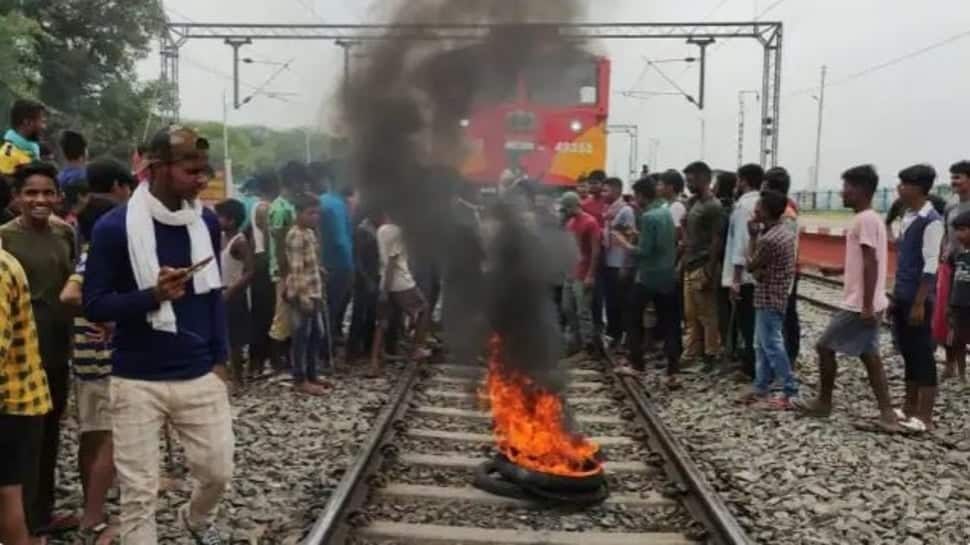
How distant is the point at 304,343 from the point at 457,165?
239cm

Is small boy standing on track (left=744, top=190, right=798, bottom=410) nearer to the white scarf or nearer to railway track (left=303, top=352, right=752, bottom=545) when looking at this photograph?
railway track (left=303, top=352, right=752, bottom=545)

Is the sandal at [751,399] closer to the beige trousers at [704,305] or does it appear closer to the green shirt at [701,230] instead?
the beige trousers at [704,305]

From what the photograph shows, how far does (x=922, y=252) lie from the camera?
7.53 meters

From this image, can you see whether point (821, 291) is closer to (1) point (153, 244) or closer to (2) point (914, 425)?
(2) point (914, 425)

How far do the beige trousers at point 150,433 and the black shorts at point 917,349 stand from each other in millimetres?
5673

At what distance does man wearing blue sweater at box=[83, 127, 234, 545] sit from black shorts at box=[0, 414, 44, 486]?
32cm

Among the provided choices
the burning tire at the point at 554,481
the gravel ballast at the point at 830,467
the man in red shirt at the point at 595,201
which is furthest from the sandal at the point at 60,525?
the man in red shirt at the point at 595,201

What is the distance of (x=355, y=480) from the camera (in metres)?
5.63

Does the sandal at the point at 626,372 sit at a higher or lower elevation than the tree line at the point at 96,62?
lower

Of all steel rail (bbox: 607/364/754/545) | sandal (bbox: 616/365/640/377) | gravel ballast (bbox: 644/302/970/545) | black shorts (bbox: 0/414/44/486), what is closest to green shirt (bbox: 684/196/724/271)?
sandal (bbox: 616/365/640/377)

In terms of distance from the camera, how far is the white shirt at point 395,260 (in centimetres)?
928

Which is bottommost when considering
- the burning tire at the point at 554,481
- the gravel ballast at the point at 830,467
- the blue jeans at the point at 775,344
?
the gravel ballast at the point at 830,467

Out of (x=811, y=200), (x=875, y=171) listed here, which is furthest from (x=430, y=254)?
(x=811, y=200)

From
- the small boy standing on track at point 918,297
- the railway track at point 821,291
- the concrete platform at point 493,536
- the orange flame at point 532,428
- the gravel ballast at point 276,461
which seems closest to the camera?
the concrete platform at point 493,536
